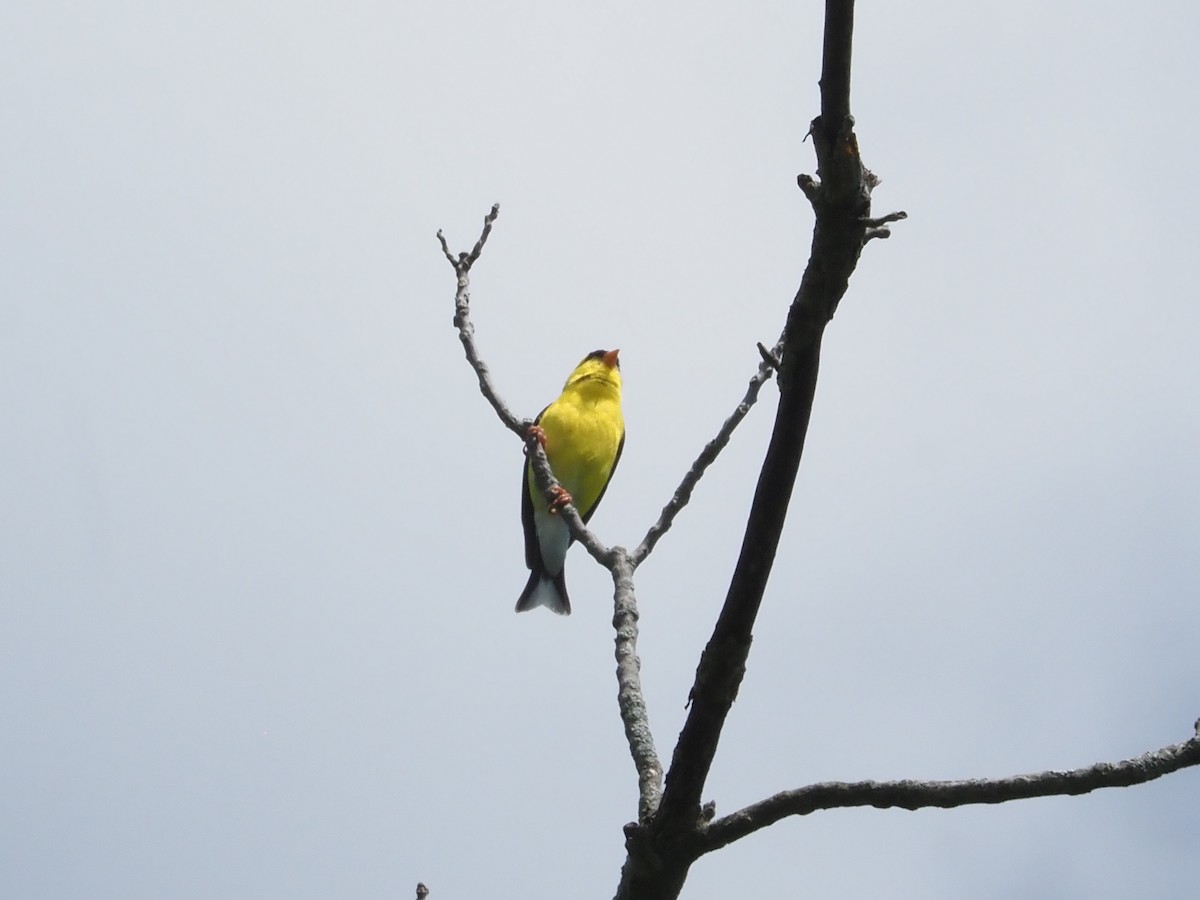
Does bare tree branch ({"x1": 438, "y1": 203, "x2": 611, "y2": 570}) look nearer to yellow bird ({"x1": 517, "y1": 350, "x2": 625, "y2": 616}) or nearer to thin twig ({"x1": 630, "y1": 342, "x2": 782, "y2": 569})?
thin twig ({"x1": 630, "y1": 342, "x2": 782, "y2": 569})

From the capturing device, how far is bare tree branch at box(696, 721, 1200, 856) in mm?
1976

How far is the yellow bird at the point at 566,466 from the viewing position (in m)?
7.90

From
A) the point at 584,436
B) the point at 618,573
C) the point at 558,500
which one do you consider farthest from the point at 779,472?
the point at 584,436

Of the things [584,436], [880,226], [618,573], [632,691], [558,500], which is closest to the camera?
[880,226]

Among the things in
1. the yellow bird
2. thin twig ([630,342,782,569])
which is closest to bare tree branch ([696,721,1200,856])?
thin twig ([630,342,782,569])

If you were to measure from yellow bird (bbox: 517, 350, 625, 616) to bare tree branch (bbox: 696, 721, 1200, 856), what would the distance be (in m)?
5.64

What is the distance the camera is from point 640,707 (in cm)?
294

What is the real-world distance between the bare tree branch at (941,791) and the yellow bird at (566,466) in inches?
222

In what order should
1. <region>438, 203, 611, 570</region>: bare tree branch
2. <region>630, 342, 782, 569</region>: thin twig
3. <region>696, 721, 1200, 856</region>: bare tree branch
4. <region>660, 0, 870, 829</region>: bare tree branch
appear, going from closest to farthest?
<region>660, 0, 870, 829</region>: bare tree branch, <region>696, 721, 1200, 856</region>: bare tree branch, <region>630, 342, 782, 569</region>: thin twig, <region>438, 203, 611, 570</region>: bare tree branch

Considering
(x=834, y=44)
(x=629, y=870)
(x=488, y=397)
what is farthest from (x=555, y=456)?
(x=834, y=44)

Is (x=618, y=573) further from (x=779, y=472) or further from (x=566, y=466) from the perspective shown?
(x=566, y=466)

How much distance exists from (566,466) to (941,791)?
5924mm

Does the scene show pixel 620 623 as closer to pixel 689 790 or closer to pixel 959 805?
pixel 689 790

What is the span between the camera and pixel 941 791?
206 cm
